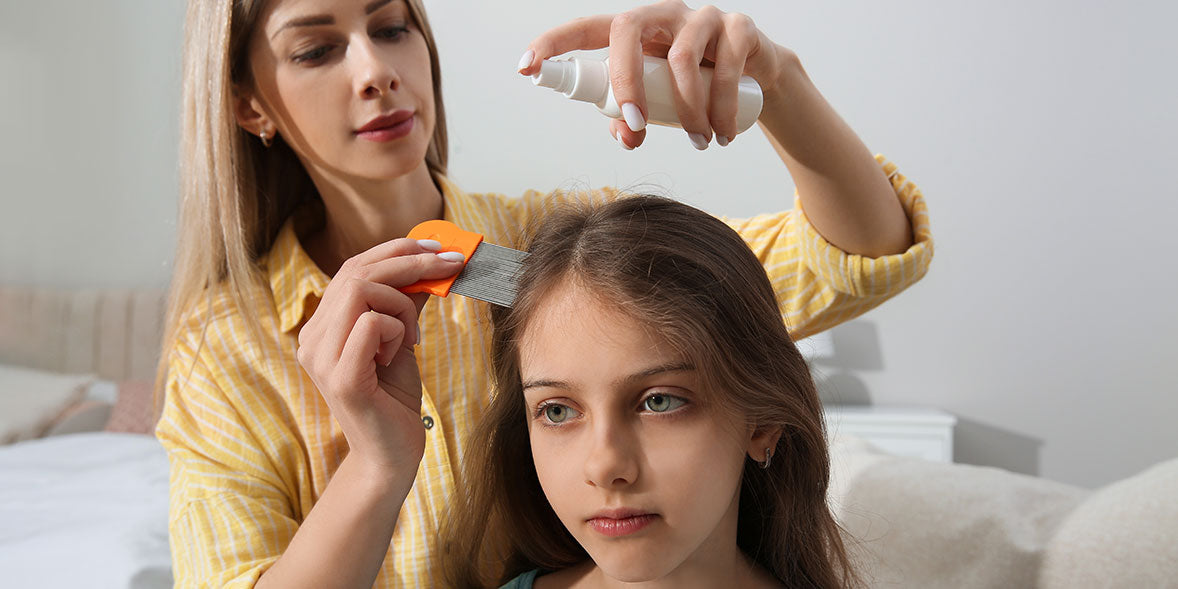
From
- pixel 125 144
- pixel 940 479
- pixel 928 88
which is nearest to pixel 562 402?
pixel 940 479

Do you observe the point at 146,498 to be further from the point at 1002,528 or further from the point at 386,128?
the point at 1002,528

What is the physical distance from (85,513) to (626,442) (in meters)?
1.74

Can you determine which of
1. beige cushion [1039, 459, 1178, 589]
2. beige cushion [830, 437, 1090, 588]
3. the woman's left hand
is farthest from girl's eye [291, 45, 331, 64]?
beige cushion [1039, 459, 1178, 589]

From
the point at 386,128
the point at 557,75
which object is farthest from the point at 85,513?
the point at 557,75

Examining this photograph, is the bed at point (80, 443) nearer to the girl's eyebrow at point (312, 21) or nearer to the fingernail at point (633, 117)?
the girl's eyebrow at point (312, 21)

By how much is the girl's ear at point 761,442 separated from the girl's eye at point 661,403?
0.34ft

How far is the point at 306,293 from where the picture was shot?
110 centimetres

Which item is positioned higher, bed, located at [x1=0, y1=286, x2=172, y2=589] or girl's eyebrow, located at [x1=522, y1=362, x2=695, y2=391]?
girl's eyebrow, located at [x1=522, y1=362, x2=695, y2=391]

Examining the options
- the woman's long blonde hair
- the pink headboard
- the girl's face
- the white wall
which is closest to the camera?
the girl's face

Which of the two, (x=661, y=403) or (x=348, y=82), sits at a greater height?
(x=348, y=82)

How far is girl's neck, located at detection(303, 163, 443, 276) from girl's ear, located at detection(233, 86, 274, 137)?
8cm

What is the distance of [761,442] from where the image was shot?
857 millimetres

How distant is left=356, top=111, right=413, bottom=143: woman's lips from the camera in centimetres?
103

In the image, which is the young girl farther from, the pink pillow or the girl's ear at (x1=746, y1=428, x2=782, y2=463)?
the pink pillow
